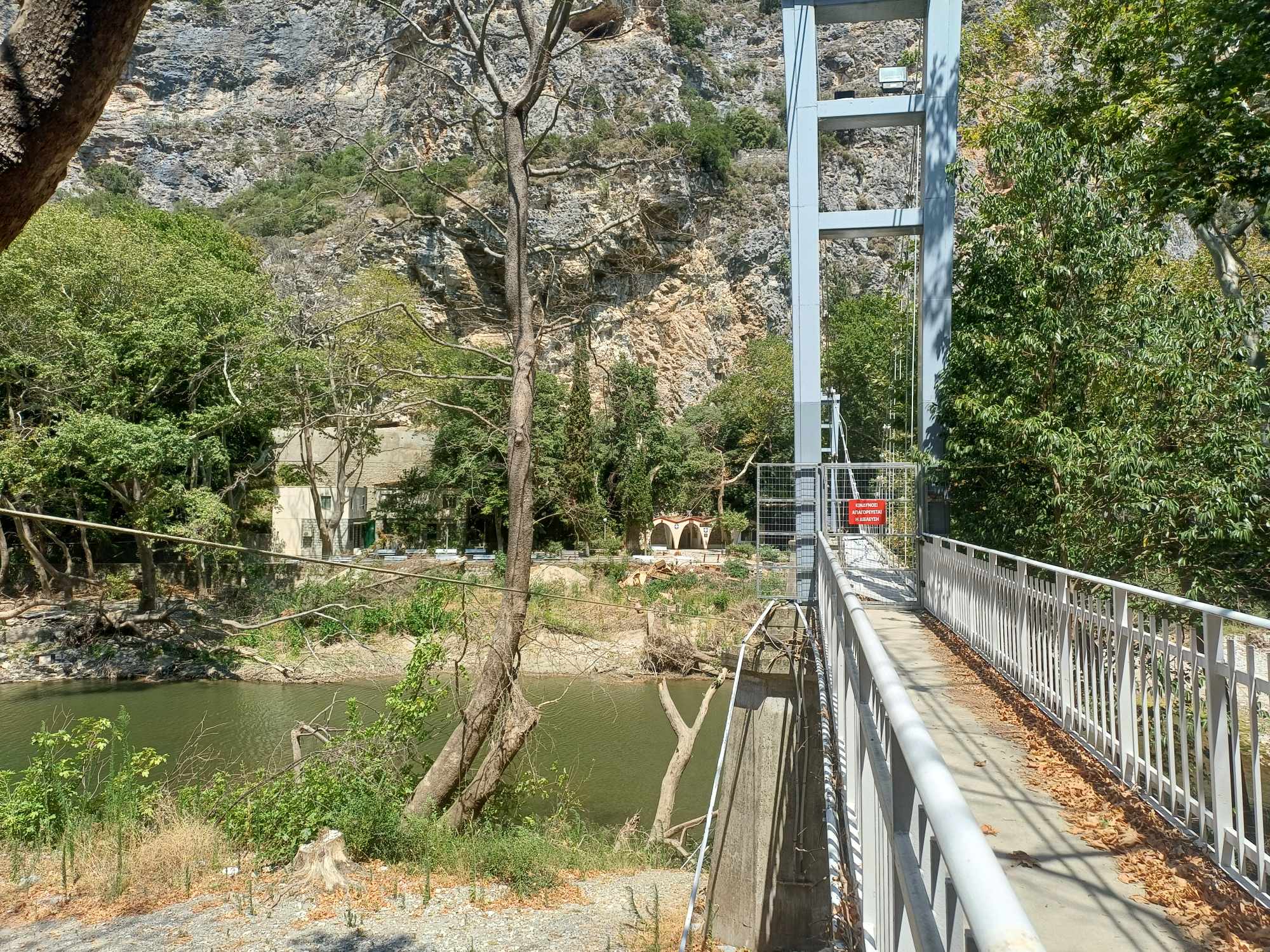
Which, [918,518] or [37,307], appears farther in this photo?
[37,307]

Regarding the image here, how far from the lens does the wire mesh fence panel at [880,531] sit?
32.0ft

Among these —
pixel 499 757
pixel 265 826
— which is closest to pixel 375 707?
pixel 265 826

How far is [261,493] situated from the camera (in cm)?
2975

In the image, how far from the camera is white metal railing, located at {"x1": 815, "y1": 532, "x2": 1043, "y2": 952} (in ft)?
2.70

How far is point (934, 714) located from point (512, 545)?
14.8ft

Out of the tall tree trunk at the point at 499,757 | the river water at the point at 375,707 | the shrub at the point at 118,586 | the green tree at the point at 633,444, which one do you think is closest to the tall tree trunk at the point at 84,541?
the shrub at the point at 118,586

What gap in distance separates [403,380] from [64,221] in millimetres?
9610

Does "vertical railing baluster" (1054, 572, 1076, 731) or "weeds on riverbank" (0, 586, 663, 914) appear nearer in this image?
"vertical railing baluster" (1054, 572, 1076, 731)

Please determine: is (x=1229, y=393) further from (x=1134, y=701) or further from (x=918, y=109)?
(x=1134, y=701)

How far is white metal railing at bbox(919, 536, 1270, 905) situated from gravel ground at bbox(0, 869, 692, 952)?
3336mm

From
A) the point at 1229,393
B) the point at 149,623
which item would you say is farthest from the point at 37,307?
the point at 1229,393

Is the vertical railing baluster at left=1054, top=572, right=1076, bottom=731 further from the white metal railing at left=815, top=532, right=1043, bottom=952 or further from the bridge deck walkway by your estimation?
the white metal railing at left=815, top=532, right=1043, bottom=952

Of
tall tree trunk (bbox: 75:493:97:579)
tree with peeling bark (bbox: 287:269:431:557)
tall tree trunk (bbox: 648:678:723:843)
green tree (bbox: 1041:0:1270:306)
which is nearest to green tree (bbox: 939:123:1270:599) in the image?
green tree (bbox: 1041:0:1270:306)

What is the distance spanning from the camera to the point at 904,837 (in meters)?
1.42
